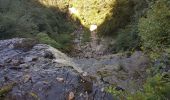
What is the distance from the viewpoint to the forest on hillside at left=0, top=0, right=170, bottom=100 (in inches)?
344

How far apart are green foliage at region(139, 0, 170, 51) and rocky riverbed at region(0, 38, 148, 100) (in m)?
0.68

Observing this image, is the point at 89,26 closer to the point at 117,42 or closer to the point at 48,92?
the point at 117,42

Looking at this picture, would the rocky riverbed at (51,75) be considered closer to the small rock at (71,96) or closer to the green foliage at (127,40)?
the small rock at (71,96)

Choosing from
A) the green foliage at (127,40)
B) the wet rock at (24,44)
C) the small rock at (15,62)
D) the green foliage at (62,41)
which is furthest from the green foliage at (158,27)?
the green foliage at (62,41)

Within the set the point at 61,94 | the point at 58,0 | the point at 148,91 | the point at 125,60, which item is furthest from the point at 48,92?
the point at 58,0

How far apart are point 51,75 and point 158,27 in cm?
279

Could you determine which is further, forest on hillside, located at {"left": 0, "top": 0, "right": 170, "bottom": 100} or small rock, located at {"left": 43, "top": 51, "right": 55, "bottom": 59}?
forest on hillside, located at {"left": 0, "top": 0, "right": 170, "bottom": 100}

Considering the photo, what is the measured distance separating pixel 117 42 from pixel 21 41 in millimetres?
3824

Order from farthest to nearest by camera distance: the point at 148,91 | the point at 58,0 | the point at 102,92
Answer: the point at 58,0, the point at 102,92, the point at 148,91

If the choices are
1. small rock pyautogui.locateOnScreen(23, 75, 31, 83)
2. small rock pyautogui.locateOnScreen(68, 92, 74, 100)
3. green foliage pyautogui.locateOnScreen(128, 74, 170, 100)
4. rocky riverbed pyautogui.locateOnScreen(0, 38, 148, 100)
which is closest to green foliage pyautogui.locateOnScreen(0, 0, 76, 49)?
rocky riverbed pyautogui.locateOnScreen(0, 38, 148, 100)

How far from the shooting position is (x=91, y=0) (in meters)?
15.9

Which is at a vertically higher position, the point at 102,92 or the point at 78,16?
the point at 78,16

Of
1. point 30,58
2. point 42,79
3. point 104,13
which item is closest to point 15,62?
point 30,58

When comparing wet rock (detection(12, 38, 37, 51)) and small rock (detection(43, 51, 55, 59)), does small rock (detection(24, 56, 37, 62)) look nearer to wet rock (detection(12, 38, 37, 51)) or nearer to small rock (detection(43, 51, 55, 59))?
small rock (detection(43, 51, 55, 59))
